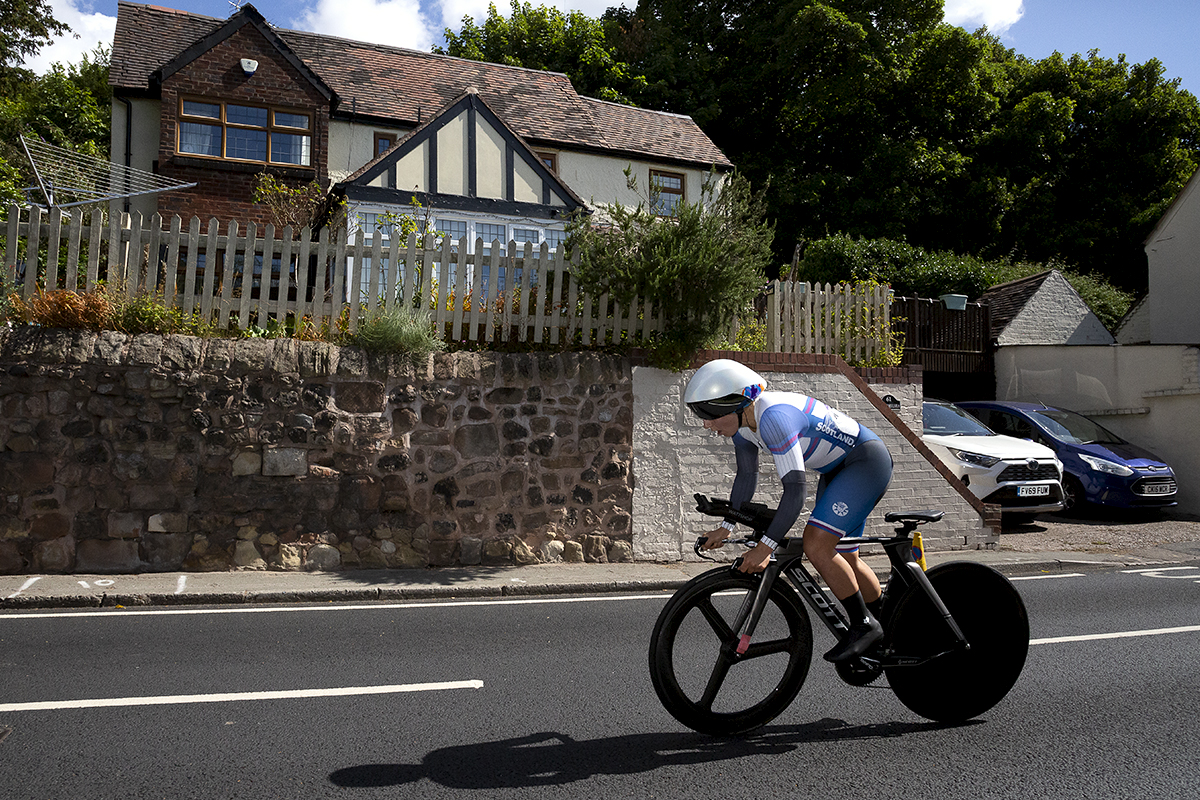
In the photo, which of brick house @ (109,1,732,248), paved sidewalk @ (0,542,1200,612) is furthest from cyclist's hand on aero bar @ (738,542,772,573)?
brick house @ (109,1,732,248)

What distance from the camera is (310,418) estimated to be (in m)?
8.58

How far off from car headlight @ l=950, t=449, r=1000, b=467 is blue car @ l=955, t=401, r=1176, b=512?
1.55 m

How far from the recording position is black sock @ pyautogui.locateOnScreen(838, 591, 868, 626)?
4.20 meters

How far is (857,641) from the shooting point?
415cm

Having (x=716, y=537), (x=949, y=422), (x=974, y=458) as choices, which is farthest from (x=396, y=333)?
(x=949, y=422)

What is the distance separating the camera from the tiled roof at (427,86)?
872 inches

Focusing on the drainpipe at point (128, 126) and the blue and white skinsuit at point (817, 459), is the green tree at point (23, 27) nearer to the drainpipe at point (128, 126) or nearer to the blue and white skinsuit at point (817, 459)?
the drainpipe at point (128, 126)

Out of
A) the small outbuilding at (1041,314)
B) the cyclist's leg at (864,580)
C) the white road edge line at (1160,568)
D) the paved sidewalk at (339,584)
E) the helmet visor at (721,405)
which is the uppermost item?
the small outbuilding at (1041,314)

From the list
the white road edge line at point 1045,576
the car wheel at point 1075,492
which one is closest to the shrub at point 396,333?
the white road edge line at point 1045,576

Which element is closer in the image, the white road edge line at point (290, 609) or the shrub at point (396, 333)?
the white road edge line at point (290, 609)

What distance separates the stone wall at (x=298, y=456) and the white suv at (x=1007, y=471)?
553cm

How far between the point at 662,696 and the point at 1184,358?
16.2 meters

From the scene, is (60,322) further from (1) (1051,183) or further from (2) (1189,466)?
(1) (1051,183)

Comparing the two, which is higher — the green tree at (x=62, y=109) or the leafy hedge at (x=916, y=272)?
the green tree at (x=62, y=109)
